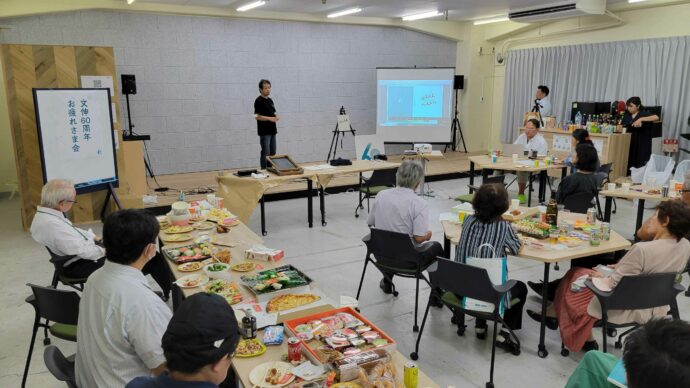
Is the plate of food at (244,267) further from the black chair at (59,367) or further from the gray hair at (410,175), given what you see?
the gray hair at (410,175)

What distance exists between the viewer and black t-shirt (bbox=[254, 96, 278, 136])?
7.91 metres

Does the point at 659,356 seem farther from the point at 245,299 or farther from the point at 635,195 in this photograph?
the point at 635,195

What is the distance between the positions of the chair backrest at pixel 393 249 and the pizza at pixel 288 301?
1.14 m

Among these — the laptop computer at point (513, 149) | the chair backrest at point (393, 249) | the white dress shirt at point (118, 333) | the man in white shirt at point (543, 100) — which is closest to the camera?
the white dress shirt at point (118, 333)

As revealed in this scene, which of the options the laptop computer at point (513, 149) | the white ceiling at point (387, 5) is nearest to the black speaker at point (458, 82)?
the white ceiling at point (387, 5)

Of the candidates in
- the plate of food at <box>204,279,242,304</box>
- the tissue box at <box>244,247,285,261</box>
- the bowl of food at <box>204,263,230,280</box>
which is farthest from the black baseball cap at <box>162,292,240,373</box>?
the tissue box at <box>244,247,285,261</box>

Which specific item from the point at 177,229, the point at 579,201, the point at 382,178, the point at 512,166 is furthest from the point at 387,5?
the point at 177,229

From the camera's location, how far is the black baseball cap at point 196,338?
1382mm

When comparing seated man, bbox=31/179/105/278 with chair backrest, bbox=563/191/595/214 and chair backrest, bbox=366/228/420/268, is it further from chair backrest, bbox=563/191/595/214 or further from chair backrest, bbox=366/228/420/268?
chair backrest, bbox=563/191/595/214

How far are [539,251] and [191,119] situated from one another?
7.33m

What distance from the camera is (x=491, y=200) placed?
3102 mm

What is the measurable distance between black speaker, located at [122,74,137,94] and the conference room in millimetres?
34

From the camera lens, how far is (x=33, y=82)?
19.2 ft

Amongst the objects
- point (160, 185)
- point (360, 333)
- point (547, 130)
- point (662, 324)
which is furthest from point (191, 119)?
point (662, 324)
